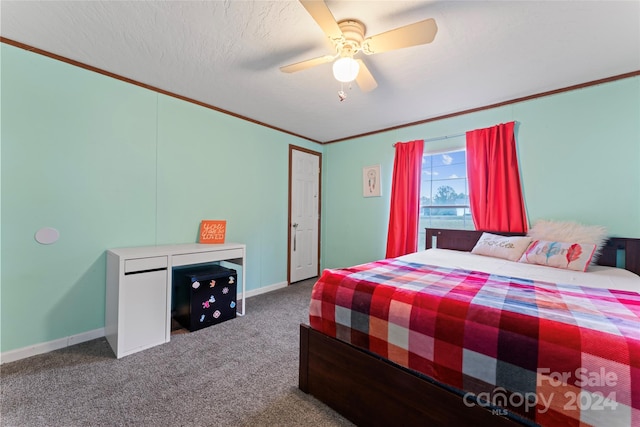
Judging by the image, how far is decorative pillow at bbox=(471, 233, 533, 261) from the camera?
240 centimetres

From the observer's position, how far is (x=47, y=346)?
6.59 ft

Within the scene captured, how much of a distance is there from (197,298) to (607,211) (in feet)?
12.8

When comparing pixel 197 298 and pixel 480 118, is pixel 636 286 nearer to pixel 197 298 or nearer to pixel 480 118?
pixel 480 118

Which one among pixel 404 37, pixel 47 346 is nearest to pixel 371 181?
pixel 404 37

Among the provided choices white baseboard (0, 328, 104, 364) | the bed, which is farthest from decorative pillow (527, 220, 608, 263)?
white baseboard (0, 328, 104, 364)

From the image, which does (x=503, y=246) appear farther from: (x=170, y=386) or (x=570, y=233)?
(x=170, y=386)

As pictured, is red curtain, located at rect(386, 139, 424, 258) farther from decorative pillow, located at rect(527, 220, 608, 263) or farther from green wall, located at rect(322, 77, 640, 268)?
decorative pillow, located at rect(527, 220, 608, 263)

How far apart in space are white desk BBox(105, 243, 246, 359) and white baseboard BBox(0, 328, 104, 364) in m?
0.12

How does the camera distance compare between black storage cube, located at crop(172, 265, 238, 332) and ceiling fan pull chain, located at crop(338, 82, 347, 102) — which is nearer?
ceiling fan pull chain, located at crop(338, 82, 347, 102)

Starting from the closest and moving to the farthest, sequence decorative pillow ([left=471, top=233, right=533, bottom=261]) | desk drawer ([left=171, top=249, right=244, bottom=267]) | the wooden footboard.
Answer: the wooden footboard, desk drawer ([left=171, top=249, right=244, bottom=267]), decorative pillow ([left=471, top=233, right=533, bottom=261])

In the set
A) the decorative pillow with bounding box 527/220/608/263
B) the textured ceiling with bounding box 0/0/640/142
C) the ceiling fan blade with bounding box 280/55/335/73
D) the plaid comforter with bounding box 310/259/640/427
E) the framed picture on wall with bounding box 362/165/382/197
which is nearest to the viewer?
the plaid comforter with bounding box 310/259/640/427

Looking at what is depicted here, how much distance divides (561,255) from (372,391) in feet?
6.61

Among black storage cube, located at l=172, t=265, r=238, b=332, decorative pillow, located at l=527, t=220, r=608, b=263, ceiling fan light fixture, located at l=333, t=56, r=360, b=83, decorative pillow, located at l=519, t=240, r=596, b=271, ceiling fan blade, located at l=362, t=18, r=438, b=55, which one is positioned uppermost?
ceiling fan blade, located at l=362, t=18, r=438, b=55

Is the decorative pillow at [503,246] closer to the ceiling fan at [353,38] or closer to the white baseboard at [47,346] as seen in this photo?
the ceiling fan at [353,38]
